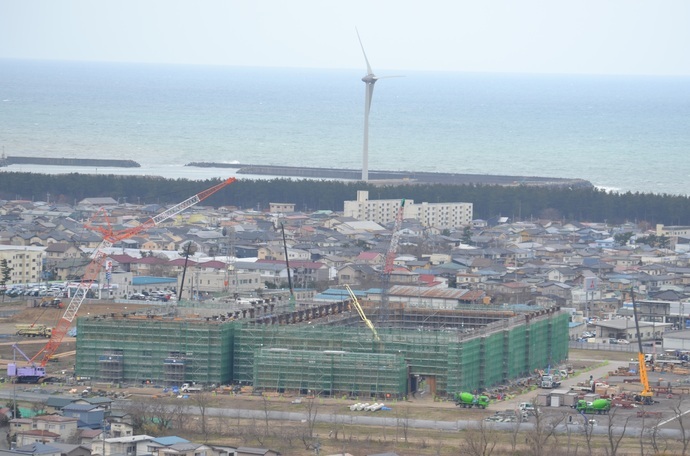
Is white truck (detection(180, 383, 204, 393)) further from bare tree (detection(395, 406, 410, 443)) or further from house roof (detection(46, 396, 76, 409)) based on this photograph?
bare tree (detection(395, 406, 410, 443))

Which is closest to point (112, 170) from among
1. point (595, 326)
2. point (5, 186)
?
point (5, 186)

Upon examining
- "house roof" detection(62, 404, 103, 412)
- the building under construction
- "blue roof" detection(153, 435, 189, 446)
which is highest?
the building under construction

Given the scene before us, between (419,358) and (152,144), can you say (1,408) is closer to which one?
(419,358)

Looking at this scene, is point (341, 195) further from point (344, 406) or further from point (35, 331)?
point (344, 406)

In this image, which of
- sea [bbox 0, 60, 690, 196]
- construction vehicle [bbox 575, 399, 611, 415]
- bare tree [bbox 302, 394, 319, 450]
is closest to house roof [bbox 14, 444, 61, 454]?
bare tree [bbox 302, 394, 319, 450]

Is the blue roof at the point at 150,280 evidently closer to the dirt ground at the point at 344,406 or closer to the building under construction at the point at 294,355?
the dirt ground at the point at 344,406

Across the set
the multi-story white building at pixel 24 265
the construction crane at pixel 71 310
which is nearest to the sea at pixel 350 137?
the construction crane at pixel 71 310
